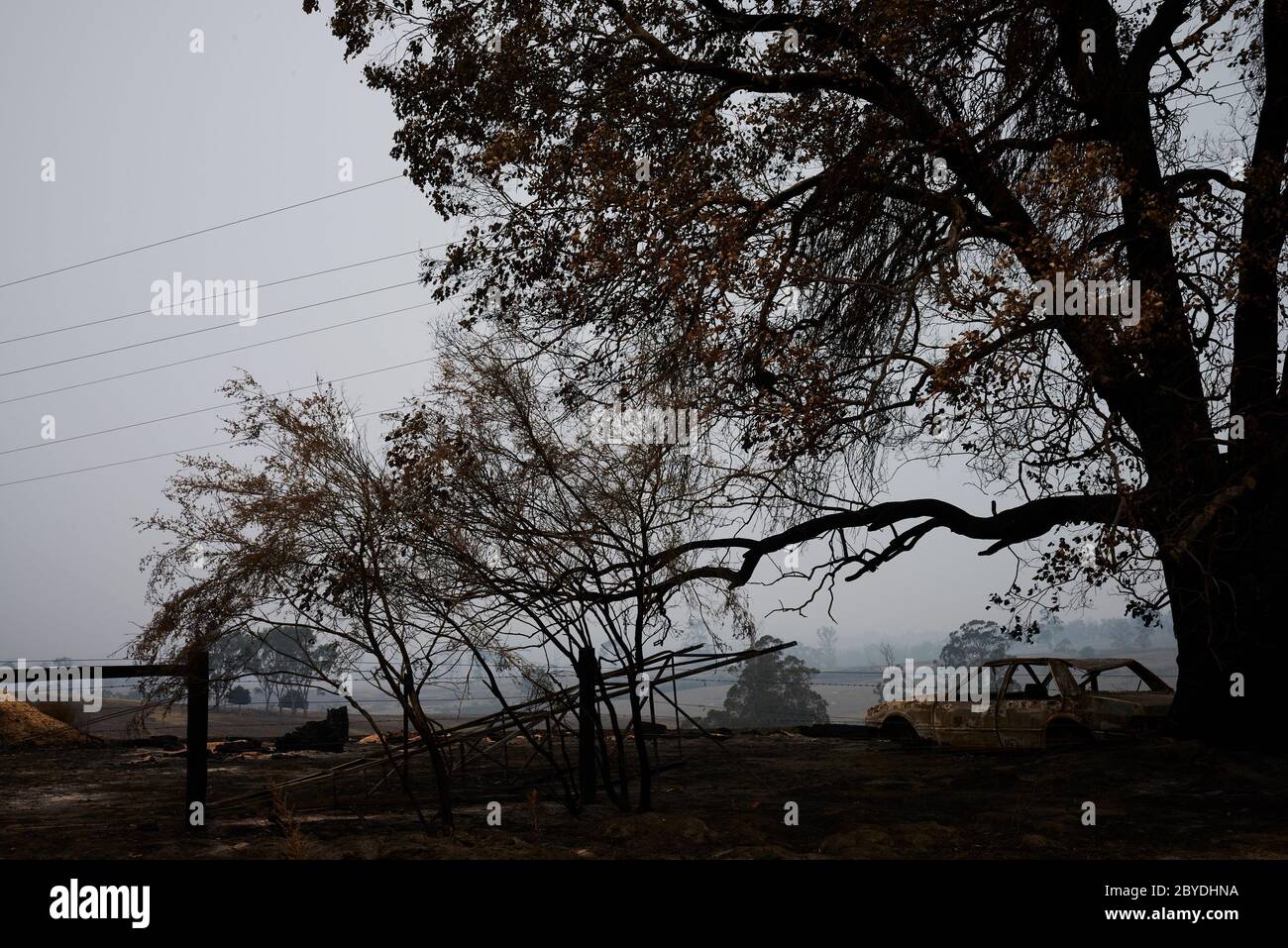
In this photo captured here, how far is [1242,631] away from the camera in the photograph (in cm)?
1373

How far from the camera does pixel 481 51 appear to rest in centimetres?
1457

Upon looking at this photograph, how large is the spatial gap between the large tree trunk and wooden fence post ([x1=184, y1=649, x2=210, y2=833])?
11.1 m

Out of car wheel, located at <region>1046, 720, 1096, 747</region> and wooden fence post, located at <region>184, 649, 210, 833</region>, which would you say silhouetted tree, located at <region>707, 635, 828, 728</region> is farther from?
wooden fence post, located at <region>184, 649, 210, 833</region>

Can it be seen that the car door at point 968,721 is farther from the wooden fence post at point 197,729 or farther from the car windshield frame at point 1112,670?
the wooden fence post at point 197,729

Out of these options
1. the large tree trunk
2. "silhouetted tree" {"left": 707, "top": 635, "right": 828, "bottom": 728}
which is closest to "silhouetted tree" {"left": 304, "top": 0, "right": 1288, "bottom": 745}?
the large tree trunk

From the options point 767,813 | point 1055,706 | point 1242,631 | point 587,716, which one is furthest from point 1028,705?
point 587,716

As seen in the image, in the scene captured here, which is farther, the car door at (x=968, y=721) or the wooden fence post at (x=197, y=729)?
the car door at (x=968, y=721)

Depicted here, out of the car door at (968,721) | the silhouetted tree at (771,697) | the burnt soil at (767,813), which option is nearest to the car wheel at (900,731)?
the burnt soil at (767,813)

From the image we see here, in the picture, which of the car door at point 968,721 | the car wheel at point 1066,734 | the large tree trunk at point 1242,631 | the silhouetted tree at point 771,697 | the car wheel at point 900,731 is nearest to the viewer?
the large tree trunk at point 1242,631

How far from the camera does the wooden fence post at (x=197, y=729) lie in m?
11.1

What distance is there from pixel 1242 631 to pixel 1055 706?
2.45 m

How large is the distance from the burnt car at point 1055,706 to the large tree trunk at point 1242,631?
0.69m

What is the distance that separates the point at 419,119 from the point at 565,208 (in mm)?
3059

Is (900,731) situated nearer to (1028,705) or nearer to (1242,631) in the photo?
(1028,705)
